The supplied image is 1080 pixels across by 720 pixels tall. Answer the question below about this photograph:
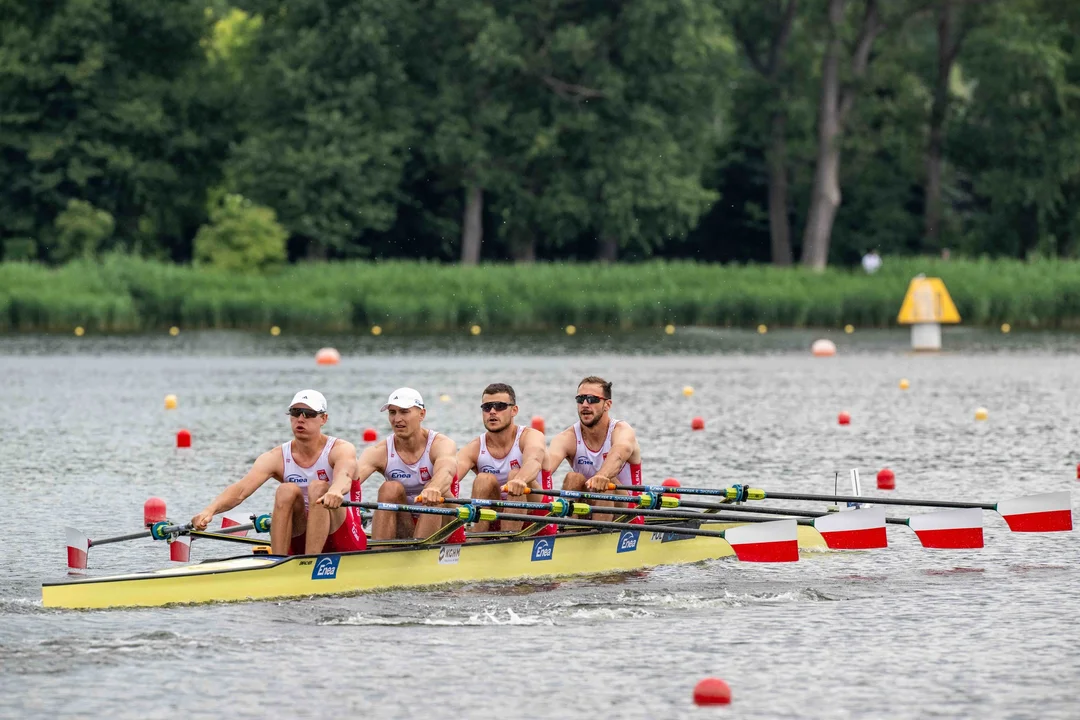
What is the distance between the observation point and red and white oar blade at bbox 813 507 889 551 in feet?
52.4

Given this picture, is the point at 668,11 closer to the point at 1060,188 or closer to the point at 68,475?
A: the point at 1060,188

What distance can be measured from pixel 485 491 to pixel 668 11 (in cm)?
5308

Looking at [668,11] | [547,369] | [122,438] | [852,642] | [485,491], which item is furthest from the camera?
[668,11]

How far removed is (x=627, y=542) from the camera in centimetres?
1630

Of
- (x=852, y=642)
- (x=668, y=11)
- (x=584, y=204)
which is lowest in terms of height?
(x=852, y=642)

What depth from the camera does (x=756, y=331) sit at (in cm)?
5825

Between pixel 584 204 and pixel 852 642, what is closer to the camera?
pixel 852 642

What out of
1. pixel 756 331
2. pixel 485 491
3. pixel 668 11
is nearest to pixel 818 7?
pixel 668 11

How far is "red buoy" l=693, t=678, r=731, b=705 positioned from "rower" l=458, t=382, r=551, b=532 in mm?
5073

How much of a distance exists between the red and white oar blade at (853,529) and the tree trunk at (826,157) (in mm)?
51925

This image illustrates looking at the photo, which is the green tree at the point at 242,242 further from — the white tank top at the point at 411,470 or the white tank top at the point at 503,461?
the white tank top at the point at 411,470

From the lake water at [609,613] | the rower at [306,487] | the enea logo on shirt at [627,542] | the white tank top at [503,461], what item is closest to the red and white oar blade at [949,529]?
the lake water at [609,613]

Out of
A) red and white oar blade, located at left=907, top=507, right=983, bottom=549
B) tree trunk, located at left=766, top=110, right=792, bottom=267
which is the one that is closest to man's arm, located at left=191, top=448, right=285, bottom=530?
red and white oar blade, located at left=907, top=507, right=983, bottom=549

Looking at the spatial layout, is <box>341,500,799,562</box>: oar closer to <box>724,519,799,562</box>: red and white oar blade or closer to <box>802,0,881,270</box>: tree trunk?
<box>724,519,799,562</box>: red and white oar blade
